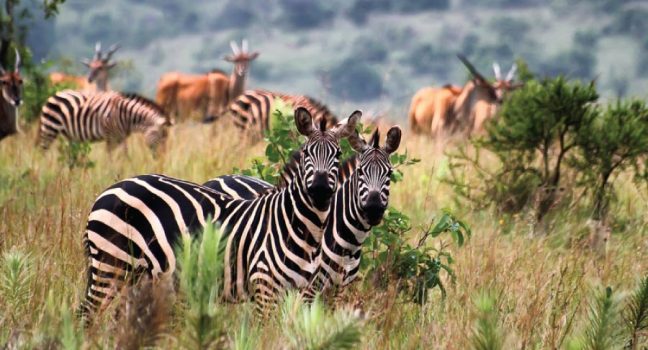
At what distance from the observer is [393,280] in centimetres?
539

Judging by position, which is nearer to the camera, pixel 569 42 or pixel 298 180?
pixel 298 180

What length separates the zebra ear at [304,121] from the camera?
472 cm

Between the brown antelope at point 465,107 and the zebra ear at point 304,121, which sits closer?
the zebra ear at point 304,121

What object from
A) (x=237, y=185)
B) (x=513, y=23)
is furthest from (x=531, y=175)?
(x=513, y=23)

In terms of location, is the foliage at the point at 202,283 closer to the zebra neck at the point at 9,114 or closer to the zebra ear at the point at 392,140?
the zebra ear at the point at 392,140

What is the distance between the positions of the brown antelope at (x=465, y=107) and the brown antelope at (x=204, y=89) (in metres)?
4.29

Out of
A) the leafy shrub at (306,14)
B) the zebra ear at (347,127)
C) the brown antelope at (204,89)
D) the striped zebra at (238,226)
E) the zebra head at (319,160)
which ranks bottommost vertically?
the striped zebra at (238,226)

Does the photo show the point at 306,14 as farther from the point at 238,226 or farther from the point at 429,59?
the point at 238,226

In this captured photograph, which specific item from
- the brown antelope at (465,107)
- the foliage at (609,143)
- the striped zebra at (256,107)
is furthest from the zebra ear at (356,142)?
the brown antelope at (465,107)

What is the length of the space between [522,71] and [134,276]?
1363 cm

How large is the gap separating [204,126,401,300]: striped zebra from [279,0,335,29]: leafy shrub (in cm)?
11330

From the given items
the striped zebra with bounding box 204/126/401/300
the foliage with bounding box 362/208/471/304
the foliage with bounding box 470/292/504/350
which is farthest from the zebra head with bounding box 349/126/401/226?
the foliage with bounding box 470/292/504/350

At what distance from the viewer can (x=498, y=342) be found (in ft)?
7.66

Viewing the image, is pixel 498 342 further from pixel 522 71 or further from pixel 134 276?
pixel 522 71
